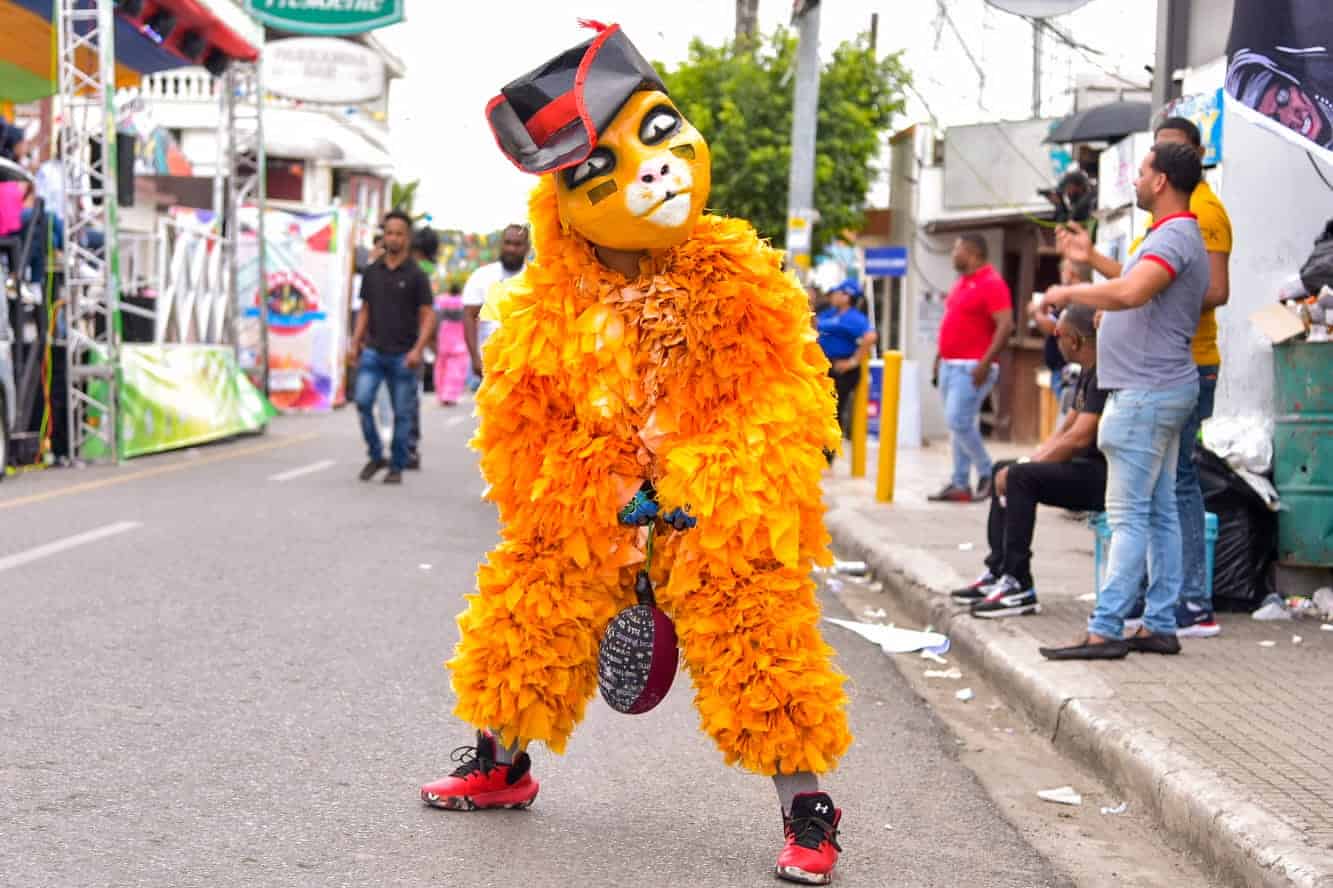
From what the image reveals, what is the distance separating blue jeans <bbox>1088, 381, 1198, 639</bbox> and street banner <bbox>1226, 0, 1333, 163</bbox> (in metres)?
0.95

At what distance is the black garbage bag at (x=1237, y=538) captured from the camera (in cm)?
779

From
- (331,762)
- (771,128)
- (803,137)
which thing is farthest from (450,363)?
(331,762)

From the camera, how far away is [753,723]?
4.06m

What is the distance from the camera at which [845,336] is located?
51.8 feet

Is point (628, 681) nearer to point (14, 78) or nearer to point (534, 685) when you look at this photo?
point (534, 685)

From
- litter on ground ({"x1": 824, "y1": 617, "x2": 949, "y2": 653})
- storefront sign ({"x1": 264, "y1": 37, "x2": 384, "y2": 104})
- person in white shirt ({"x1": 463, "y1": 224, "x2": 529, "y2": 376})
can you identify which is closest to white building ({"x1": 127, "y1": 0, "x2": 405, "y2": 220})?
storefront sign ({"x1": 264, "y1": 37, "x2": 384, "y2": 104})

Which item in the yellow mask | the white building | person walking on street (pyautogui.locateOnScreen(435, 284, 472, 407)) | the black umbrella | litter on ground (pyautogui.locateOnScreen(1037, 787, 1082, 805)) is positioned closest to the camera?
the yellow mask

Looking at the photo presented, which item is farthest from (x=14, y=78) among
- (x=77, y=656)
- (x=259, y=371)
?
(x=77, y=656)

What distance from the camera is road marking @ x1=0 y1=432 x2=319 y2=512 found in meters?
11.7

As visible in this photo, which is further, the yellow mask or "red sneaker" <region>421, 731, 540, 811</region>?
"red sneaker" <region>421, 731, 540, 811</region>

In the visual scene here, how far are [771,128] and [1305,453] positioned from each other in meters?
21.2

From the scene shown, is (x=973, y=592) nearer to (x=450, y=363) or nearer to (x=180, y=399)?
(x=180, y=399)

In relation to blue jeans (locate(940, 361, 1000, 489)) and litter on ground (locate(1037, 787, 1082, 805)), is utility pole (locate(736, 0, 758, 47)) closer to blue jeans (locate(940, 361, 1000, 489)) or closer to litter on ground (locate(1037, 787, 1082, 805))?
blue jeans (locate(940, 361, 1000, 489))

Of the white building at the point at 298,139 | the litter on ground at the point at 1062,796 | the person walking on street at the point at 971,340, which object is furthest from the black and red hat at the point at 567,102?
the white building at the point at 298,139
